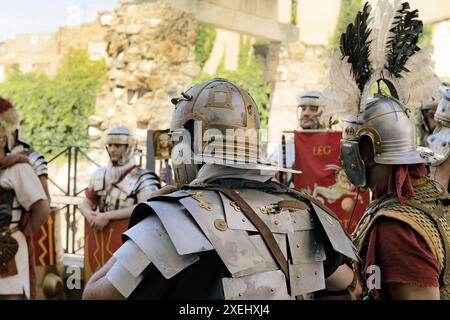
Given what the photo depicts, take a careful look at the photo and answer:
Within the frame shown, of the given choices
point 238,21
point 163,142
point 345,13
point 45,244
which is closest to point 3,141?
point 163,142

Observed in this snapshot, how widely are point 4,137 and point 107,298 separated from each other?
311 centimetres

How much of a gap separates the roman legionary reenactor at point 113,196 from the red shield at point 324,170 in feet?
4.89

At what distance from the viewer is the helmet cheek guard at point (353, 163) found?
3467 millimetres

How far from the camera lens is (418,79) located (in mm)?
3746

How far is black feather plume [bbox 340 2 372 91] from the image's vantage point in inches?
140

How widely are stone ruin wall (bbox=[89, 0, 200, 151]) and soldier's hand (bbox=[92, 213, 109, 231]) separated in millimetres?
7838

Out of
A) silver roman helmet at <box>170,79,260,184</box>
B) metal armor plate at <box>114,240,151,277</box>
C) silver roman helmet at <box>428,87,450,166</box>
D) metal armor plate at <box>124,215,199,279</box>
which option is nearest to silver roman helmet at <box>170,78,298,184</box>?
silver roman helmet at <box>170,79,260,184</box>

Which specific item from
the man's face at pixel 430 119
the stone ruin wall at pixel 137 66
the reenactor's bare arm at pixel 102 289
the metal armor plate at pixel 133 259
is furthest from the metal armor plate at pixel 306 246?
the stone ruin wall at pixel 137 66

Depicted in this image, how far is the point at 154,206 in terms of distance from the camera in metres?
2.71

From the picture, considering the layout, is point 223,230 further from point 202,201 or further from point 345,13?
point 345,13

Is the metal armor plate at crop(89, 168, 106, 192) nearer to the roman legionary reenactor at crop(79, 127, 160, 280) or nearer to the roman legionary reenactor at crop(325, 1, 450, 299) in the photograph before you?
the roman legionary reenactor at crop(79, 127, 160, 280)
